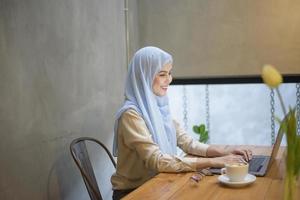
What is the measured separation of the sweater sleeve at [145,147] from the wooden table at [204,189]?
0.18ft

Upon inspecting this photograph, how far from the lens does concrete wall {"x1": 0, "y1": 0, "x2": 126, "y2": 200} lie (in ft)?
6.40

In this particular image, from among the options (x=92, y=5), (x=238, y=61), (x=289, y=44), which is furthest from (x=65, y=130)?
(x=289, y=44)

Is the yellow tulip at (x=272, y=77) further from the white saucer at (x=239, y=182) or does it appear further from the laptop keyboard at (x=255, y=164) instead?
the laptop keyboard at (x=255, y=164)

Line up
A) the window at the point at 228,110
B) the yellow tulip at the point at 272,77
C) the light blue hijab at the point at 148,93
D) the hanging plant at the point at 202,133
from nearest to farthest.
Result: the yellow tulip at the point at 272,77 < the light blue hijab at the point at 148,93 < the hanging plant at the point at 202,133 < the window at the point at 228,110

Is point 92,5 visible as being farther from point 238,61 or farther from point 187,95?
point 187,95

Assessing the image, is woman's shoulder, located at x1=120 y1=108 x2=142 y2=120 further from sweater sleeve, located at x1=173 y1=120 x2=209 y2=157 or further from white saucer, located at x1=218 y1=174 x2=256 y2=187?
white saucer, located at x1=218 y1=174 x2=256 y2=187

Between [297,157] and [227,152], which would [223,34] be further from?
[297,157]

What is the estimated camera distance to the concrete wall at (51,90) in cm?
195

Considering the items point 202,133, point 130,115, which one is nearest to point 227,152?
point 130,115

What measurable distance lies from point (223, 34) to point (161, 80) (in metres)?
1.12

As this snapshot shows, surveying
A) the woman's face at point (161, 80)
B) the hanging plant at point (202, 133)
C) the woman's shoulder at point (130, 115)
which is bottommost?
the hanging plant at point (202, 133)

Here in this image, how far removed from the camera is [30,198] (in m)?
2.10

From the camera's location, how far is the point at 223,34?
3.31m

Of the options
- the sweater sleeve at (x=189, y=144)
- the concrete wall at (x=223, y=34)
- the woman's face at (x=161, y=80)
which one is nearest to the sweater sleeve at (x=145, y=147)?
the woman's face at (x=161, y=80)
